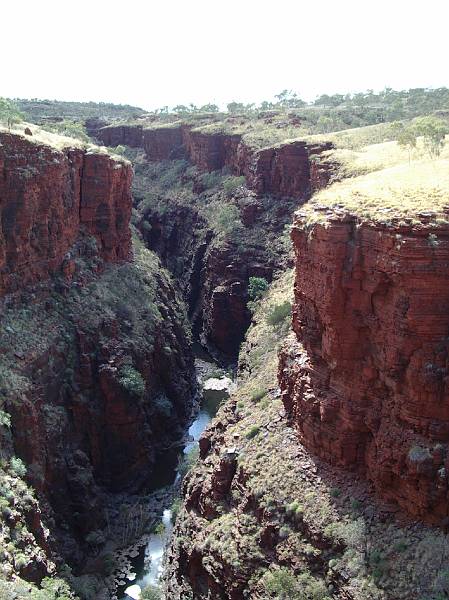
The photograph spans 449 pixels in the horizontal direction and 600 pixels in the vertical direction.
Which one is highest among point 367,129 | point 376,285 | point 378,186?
point 367,129

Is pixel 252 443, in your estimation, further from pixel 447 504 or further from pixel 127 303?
pixel 127 303

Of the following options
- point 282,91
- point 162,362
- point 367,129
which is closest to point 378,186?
point 162,362

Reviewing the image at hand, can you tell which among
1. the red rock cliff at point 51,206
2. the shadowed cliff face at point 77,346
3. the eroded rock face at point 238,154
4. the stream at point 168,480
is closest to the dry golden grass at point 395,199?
the shadowed cliff face at point 77,346

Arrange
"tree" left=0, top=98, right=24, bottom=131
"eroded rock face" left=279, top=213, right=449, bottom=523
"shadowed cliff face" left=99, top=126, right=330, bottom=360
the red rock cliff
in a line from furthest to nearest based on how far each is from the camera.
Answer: "shadowed cliff face" left=99, top=126, right=330, bottom=360 → "tree" left=0, top=98, right=24, bottom=131 → the red rock cliff → "eroded rock face" left=279, top=213, right=449, bottom=523

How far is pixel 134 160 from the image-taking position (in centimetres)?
10456

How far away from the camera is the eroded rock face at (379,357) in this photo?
21.4 metres

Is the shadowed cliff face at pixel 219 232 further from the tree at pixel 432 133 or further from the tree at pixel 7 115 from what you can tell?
the tree at pixel 7 115

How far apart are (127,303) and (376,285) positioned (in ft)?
92.9

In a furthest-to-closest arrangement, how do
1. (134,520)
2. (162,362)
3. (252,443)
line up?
1. (162,362)
2. (134,520)
3. (252,443)

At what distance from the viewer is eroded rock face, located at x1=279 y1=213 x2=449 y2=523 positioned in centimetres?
2136

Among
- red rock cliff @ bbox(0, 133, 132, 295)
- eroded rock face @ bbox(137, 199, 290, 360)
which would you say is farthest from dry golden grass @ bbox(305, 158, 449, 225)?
eroded rock face @ bbox(137, 199, 290, 360)

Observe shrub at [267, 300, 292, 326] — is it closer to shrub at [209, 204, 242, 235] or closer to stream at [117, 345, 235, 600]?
stream at [117, 345, 235, 600]

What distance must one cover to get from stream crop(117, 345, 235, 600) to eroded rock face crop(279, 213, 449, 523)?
41.8 feet

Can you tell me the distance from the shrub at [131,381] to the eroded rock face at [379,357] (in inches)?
636
